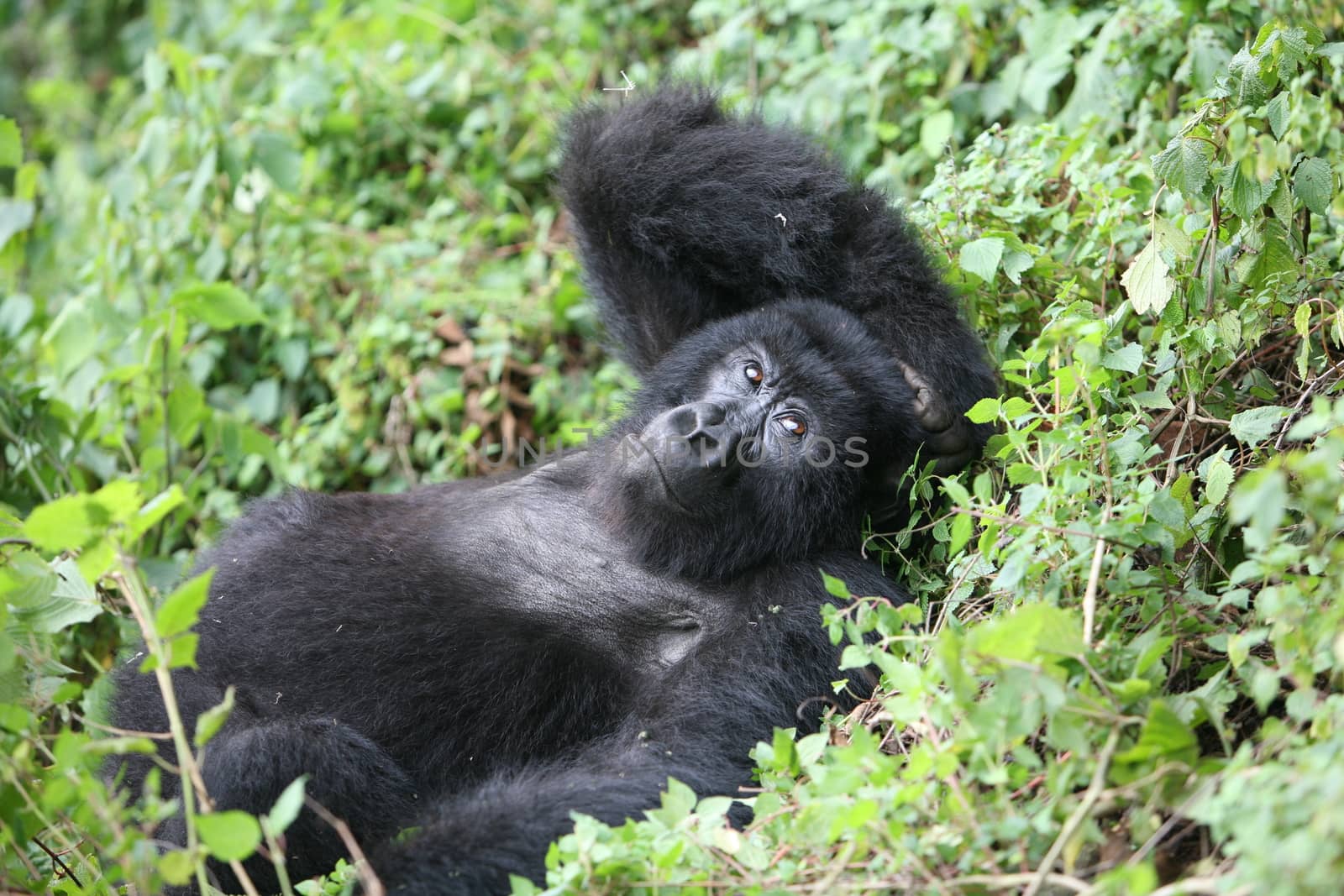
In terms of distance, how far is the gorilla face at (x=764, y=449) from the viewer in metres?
3.35

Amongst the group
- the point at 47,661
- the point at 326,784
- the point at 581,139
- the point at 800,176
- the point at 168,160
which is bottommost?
the point at 326,784

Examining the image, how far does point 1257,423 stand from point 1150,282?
463 mm

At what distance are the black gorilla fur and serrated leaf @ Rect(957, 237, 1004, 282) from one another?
0.37 feet

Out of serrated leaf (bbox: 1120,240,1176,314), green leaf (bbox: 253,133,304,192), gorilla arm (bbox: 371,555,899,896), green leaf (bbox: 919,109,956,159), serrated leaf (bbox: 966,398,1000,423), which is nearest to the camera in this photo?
gorilla arm (bbox: 371,555,899,896)

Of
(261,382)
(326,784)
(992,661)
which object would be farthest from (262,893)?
(261,382)

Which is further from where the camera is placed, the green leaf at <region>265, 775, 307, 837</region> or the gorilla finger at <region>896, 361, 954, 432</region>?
the gorilla finger at <region>896, 361, 954, 432</region>

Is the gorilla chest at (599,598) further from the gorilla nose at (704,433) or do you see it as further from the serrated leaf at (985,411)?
the serrated leaf at (985,411)

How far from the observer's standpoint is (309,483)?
5.11 meters

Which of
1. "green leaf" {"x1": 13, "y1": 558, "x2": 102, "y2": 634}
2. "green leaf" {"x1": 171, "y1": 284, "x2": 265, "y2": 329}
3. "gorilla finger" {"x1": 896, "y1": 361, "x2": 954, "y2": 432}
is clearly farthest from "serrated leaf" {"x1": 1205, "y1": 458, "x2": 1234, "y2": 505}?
"green leaf" {"x1": 171, "y1": 284, "x2": 265, "y2": 329}

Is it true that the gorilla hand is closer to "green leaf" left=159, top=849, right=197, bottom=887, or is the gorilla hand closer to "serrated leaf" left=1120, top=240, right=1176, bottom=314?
"serrated leaf" left=1120, top=240, right=1176, bottom=314

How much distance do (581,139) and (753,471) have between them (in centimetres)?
144

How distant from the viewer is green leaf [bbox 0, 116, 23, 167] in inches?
155

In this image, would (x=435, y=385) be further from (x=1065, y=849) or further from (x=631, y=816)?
(x=1065, y=849)

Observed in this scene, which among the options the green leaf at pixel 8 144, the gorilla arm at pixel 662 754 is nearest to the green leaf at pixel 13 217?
the green leaf at pixel 8 144
